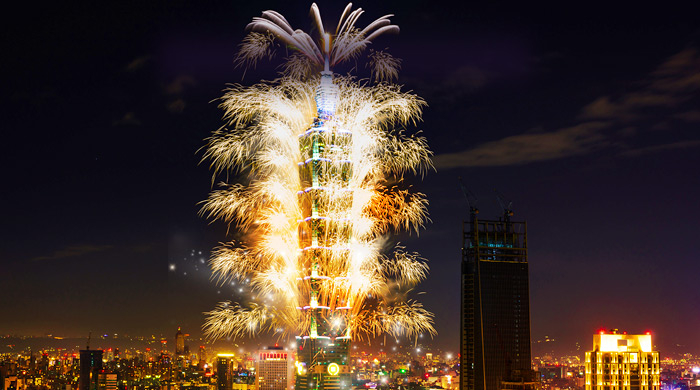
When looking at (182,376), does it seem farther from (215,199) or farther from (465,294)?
(215,199)

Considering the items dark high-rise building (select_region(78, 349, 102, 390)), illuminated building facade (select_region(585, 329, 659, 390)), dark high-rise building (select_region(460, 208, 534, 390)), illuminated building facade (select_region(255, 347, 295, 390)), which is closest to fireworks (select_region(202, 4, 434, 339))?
illuminated building facade (select_region(585, 329, 659, 390))

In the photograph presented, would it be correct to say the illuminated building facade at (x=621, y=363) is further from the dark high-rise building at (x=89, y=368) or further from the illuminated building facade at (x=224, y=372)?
the dark high-rise building at (x=89, y=368)

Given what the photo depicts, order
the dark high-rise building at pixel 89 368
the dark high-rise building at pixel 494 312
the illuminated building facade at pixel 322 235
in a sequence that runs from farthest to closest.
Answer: the dark high-rise building at pixel 89 368 → the dark high-rise building at pixel 494 312 → the illuminated building facade at pixel 322 235

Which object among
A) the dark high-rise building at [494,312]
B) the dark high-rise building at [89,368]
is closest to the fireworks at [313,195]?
the dark high-rise building at [494,312]

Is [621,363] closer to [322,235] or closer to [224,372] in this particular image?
[322,235]

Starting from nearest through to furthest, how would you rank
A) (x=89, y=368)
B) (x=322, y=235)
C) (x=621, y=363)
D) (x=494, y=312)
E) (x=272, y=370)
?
1. (x=322, y=235)
2. (x=621, y=363)
3. (x=272, y=370)
4. (x=494, y=312)
5. (x=89, y=368)

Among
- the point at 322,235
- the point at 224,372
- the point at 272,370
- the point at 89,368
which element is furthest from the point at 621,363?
the point at 89,368
